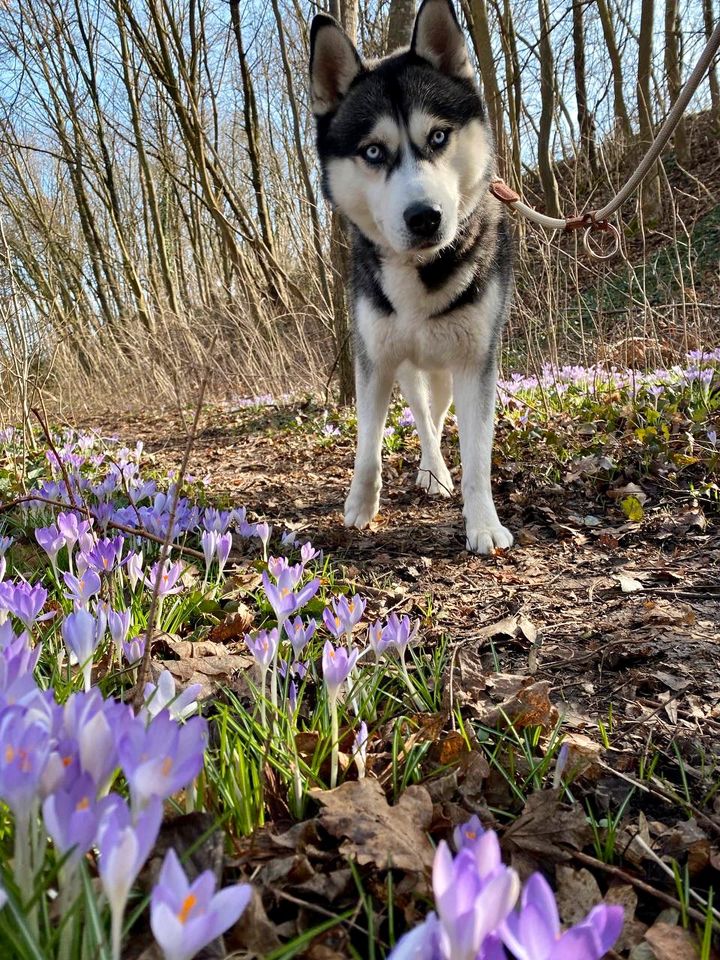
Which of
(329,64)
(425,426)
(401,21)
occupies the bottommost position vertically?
(425,426)

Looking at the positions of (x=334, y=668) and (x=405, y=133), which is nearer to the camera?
(x=334, y=668)

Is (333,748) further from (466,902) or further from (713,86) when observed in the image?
(713,86)

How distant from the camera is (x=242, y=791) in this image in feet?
3.60

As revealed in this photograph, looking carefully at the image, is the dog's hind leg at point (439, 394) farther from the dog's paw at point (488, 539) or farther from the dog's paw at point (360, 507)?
the dog's paw at point (488, 539)

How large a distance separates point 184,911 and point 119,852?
78 millimetres

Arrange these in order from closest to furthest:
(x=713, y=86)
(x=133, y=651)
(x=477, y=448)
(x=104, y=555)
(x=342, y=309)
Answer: (x=133, y=651)
(x=104, y=555)
(x=477, y=448)
(x=342, y=309)
(x=713, y=86)

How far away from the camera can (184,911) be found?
0.59 m

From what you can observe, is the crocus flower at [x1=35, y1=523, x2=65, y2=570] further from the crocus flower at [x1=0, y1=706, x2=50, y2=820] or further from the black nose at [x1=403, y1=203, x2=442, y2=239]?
the black nose at [x1=403, y1=203, x2=442, y2=239]

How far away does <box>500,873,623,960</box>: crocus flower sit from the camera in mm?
531

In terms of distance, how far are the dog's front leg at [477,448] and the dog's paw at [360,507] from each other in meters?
0.48

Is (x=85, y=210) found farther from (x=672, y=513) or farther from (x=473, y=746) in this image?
(x=473, y=746)

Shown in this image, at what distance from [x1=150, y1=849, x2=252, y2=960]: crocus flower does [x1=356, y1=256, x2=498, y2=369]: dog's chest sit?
305 cm

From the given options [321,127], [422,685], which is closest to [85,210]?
[321,127]

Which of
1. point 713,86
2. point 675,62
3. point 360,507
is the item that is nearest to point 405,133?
point 360,507
